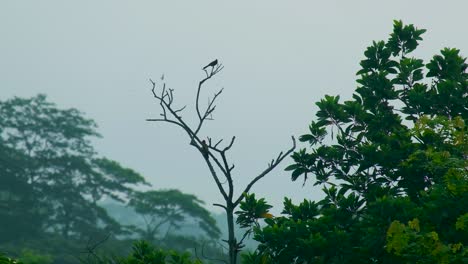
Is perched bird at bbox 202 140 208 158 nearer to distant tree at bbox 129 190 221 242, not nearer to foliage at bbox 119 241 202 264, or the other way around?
foliage at bbox 119 241 202 264

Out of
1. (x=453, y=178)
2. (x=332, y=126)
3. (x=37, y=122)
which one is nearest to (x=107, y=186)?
(x=37, y=122)

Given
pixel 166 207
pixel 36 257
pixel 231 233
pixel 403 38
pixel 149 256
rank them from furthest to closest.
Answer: pixel 166 207 < pixel 36 257 < pixel 403 38 < pixel 149 256 < pixel 231 233

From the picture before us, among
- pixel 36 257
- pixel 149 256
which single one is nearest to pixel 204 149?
pixel 149 256

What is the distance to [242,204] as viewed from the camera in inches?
324

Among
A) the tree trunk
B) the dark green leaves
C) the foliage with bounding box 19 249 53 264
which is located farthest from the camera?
the foliage with bounding box 19 249 53 264

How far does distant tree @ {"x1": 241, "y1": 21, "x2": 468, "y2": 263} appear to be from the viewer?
Result: 6547 mm

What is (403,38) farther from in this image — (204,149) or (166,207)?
(166,207)

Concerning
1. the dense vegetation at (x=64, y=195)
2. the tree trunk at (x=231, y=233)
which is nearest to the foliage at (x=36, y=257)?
the dense vegetation at (x=64, y=195)

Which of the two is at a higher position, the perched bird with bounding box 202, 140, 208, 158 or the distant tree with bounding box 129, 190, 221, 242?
the distant tree with bounding box 129, 190, 221, 242

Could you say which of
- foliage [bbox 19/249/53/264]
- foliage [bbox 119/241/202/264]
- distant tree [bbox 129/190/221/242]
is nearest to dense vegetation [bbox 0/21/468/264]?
foliage [bbox 119/241/202/264]

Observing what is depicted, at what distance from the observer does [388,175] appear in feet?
28.2

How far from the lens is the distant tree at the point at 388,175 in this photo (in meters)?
6.55

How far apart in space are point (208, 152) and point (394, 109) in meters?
4.88

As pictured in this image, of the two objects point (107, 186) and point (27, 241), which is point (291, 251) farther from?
point (107, 186)
